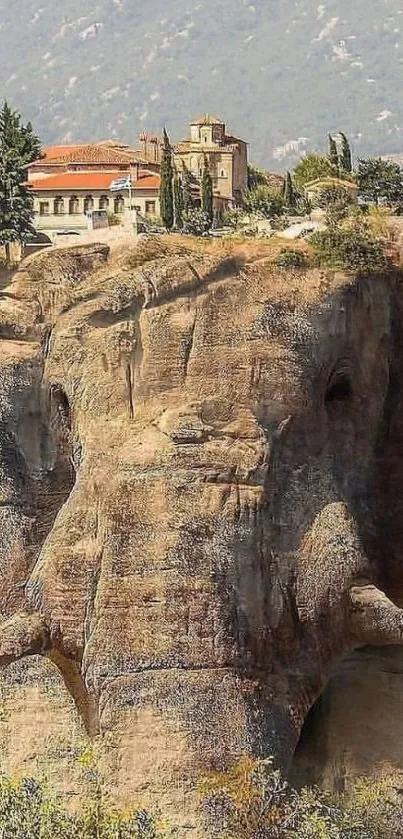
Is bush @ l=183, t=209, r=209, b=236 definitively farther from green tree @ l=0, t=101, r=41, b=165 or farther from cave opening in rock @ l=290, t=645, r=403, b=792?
cave opening in rock @ l=290, t=645, r=403, b=792

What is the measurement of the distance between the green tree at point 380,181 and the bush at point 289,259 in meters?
14.3

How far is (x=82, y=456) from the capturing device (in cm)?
2702

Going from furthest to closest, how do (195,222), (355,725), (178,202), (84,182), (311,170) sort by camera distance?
(84,182) → (311,170) → (178,202) → (195,222) → (355,725)

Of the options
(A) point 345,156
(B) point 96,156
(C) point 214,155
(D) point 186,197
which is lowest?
(B) point 96,156

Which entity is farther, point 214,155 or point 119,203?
point 214,155

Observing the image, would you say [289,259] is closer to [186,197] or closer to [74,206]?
[186,197]

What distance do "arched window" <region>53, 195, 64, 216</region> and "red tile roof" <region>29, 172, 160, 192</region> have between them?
47 cm

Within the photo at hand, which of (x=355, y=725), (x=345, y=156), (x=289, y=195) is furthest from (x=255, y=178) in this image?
(x=355, y=725)

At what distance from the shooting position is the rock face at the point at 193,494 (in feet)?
84.3

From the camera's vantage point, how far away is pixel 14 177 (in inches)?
1394

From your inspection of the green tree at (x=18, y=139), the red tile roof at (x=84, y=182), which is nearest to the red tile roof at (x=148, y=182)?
the red tile roof at (x=84, y=182)

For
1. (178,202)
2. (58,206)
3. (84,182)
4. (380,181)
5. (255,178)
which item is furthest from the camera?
(255,178)

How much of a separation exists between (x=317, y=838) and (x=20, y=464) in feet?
27.0

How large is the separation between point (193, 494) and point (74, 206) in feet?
143
